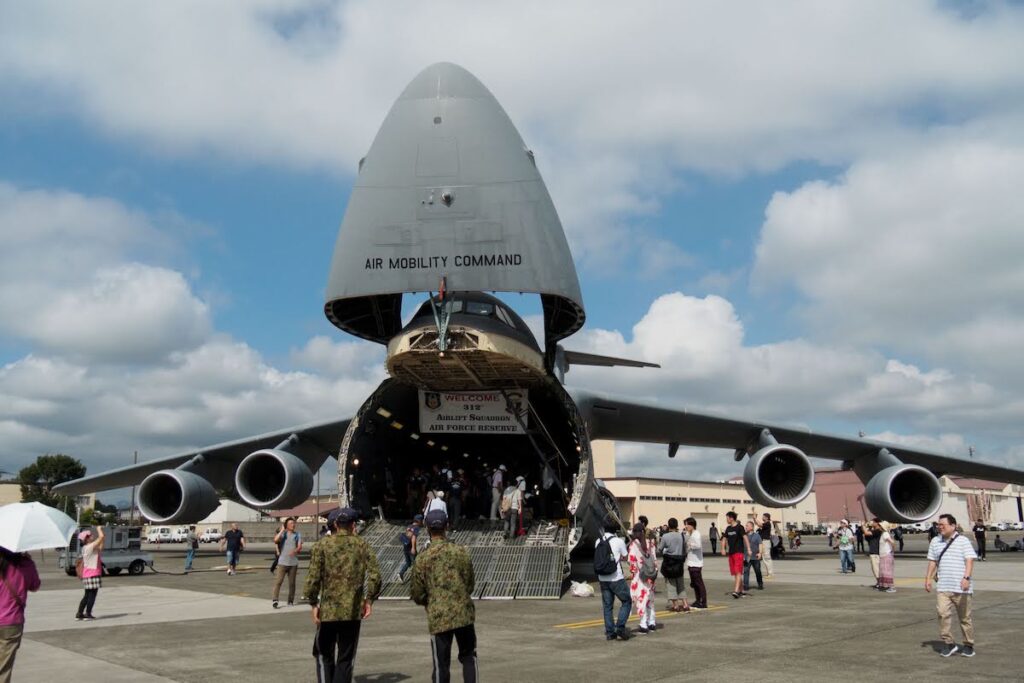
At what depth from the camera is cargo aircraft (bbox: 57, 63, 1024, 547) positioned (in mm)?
12516

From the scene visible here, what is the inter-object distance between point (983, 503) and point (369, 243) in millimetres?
77633

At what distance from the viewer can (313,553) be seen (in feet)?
18.3

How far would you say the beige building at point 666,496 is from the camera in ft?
175

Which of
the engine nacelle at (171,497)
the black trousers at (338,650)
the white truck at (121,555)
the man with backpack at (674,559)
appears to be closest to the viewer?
the black trousers at (338,650)

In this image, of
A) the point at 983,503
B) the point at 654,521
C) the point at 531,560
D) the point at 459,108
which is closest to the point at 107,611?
the point at 531,560

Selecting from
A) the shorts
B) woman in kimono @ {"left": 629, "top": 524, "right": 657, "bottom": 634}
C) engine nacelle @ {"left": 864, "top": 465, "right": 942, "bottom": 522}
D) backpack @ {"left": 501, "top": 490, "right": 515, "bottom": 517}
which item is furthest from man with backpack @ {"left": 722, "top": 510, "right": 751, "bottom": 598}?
engine nacelle @ {"left": 864, "top": 465, "right": 942, "bottom": 522}

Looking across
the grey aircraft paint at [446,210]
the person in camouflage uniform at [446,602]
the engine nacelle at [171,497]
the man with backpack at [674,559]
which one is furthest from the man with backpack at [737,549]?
the engine nacelle at [171,497]

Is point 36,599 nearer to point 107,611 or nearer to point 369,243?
point 107,611

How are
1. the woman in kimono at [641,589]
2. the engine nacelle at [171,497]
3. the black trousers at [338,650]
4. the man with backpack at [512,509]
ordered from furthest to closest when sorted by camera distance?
1. the engine nacelle at [171,497]
2. the man with backpack at [512,509]
3. the woman in kimono at [641,589]
4. the black trousers at [338,650]

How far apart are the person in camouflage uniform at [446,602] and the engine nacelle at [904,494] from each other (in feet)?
49.5

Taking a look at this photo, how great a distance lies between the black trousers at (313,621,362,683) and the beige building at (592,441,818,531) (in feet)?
147

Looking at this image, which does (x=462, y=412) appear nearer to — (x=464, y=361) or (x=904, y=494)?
(x=464, y=361)

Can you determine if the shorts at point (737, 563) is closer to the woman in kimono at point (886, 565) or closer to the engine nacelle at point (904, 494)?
the woman in kimono at point (886, 565)

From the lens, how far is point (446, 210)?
41.0ft
